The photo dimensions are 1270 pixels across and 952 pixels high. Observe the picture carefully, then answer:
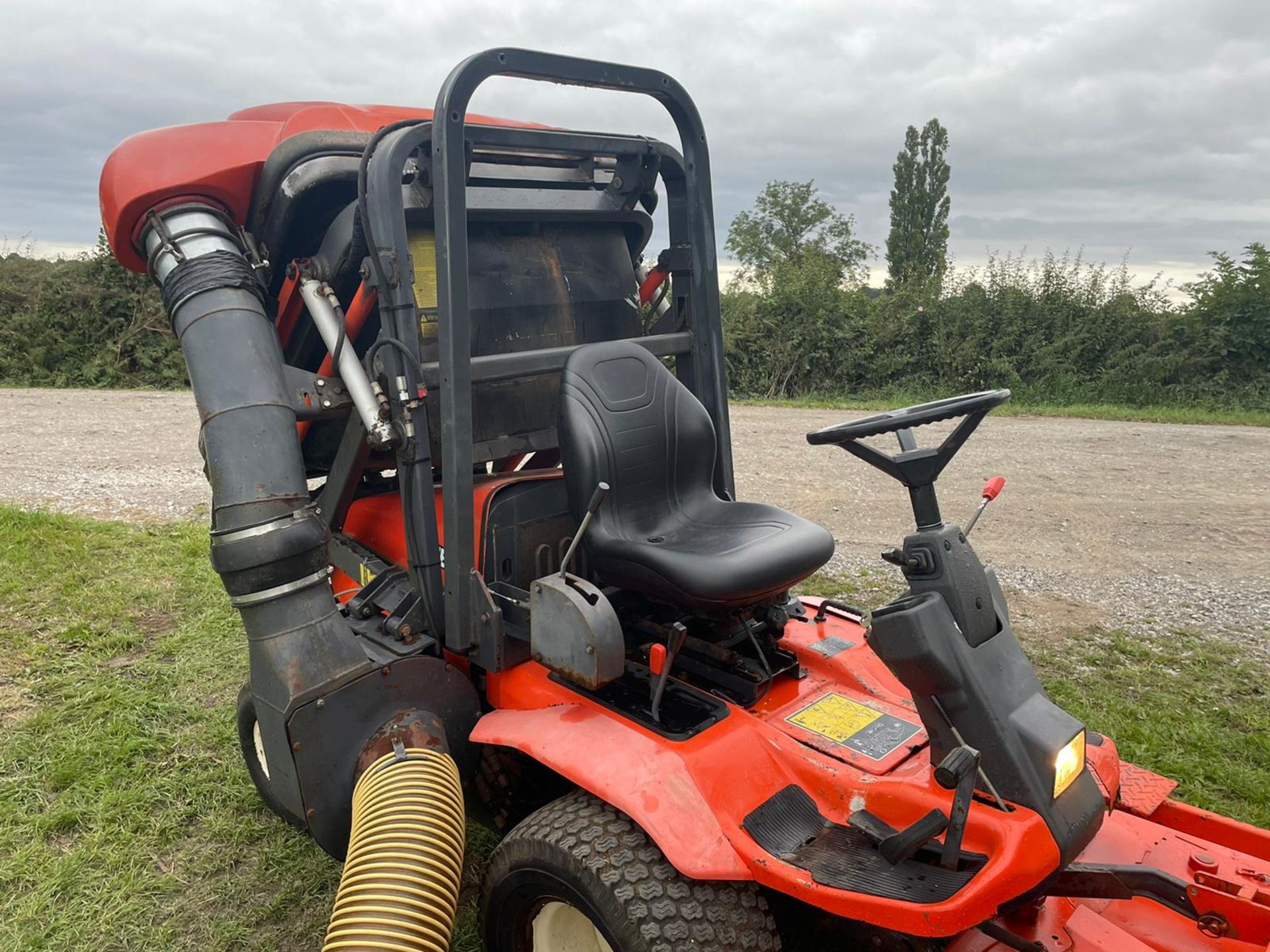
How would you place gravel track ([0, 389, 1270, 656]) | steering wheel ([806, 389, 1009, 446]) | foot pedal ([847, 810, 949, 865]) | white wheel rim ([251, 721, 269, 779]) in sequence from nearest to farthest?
foot pedal ([847, 810, 949, 865]) → steering wheel ([806, 389, 1009, 446]) → white wheel rim ([251, 721, 269, 779]) → gravel track ([0, 389, 1270, 656])

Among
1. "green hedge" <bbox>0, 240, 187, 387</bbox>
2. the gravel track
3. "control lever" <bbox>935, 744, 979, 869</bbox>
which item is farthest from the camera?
"green hedge" <bbox>0, 240, 187, 387</bbox>

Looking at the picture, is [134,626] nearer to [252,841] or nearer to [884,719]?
[252,841]

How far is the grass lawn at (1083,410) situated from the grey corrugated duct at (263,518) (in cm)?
1127

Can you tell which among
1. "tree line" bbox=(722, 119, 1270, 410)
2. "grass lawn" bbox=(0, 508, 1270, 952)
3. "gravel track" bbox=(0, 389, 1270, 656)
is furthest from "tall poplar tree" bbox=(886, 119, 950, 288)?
"grass lawn" bbox=(0, 508, 1270, 952)

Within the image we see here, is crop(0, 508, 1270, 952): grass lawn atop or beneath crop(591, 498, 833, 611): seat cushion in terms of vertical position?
beneath

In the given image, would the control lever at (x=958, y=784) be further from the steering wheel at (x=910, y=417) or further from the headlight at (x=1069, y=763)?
the steering wheel at (x=910, y=417)

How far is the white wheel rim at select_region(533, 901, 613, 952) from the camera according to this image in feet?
7.23

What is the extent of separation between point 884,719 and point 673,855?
74 centimetres

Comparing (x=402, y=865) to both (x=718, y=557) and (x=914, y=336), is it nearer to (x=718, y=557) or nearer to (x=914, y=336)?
(x=718, y=557)

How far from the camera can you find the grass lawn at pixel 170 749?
2.65 meters

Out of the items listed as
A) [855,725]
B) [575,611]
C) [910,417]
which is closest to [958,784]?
[855,725]

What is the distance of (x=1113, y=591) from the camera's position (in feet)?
16.8

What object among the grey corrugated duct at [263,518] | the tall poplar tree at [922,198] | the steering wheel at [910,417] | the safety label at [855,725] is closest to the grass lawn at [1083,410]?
the safety label at [855,725]

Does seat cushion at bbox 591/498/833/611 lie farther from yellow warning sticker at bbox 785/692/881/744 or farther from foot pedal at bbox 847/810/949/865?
foot pedal at bbox 847/810/949/865
